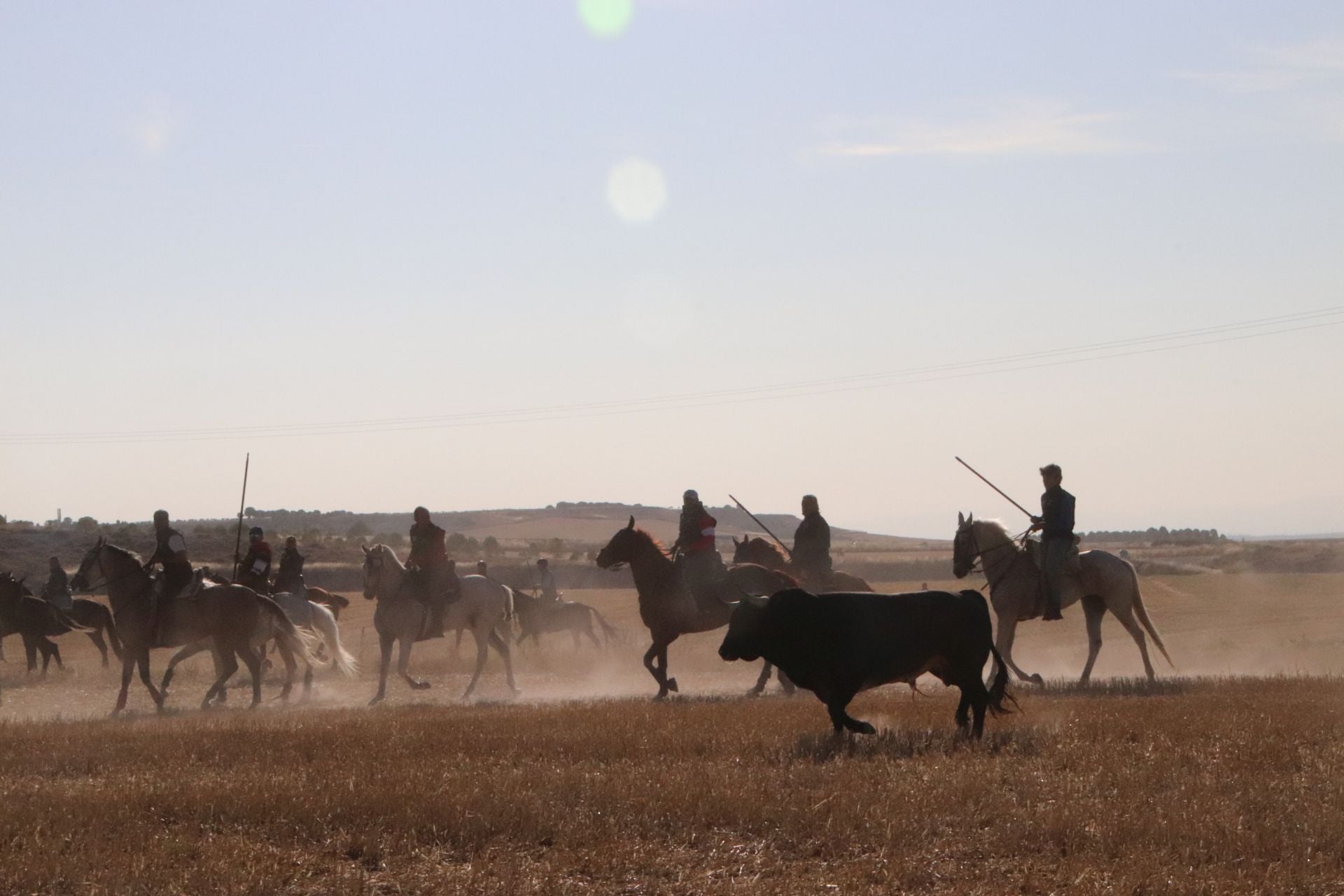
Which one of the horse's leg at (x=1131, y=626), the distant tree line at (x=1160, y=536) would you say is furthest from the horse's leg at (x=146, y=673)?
the distant tree line at (x=1160, y=536)

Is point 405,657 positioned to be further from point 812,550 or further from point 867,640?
point 867,640

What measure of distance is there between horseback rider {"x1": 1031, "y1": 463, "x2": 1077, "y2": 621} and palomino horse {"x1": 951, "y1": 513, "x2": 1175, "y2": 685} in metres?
0.19

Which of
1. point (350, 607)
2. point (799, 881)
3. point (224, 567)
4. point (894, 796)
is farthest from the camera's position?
point (224, 567)

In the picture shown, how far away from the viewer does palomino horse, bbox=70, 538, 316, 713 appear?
18.5 meters

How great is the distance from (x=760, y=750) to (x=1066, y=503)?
764cm

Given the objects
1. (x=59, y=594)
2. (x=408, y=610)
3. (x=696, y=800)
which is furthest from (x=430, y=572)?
(x=696, y=800)

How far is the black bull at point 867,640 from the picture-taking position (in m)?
11.9

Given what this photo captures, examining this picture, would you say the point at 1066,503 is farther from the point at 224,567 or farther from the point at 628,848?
the point at 224,567

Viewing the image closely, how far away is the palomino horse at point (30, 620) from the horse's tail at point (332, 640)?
582 cm

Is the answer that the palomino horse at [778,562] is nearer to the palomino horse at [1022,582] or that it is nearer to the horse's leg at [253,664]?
the palomino horse at [1022,582]

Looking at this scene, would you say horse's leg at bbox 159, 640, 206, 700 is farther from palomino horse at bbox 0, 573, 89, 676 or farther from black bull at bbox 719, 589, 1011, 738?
black bull at bbox 719, 589, 1011, 738

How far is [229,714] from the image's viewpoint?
55.4 feet

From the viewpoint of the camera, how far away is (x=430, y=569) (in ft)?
68.0

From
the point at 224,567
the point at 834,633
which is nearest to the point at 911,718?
the point at 834,633
